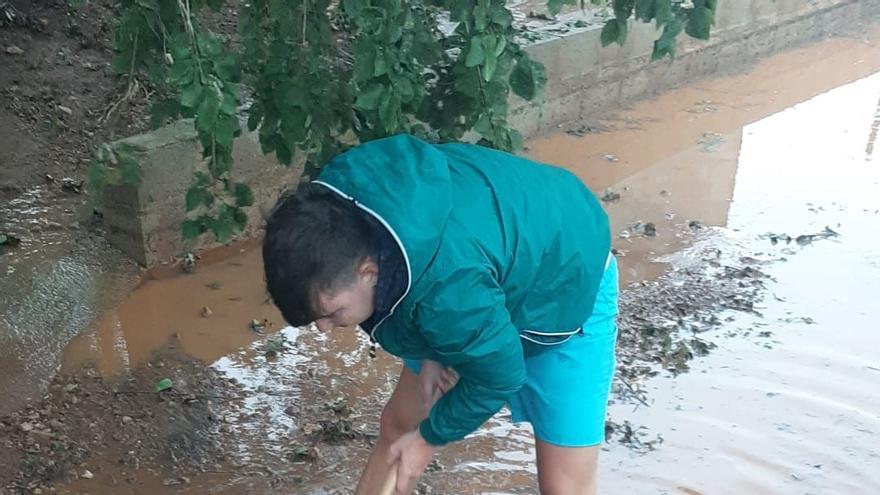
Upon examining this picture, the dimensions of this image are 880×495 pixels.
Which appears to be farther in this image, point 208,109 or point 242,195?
point 242,195

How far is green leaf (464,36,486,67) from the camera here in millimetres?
2633

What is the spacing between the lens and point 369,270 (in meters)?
1.78

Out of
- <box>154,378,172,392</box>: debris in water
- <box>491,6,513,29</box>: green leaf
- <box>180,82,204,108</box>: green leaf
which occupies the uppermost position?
<box>491,6,513,29</box>: green leaf

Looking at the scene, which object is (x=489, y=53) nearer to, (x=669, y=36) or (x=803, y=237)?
(x=669, y=36)

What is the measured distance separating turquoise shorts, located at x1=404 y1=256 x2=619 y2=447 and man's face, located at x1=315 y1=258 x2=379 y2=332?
0.56m

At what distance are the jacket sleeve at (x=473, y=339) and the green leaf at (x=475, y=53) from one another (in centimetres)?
91

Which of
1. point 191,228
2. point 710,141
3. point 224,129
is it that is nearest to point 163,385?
point 191,228

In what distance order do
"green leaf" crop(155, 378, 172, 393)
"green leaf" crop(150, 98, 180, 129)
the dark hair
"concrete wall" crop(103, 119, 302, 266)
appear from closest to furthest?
the dark hair < "green leaf" crop(150, 98, 180, 129) < "green leaf" crop(155, 378, 172, 393) < "concrete wall" crop(103, 119, 302, 266)

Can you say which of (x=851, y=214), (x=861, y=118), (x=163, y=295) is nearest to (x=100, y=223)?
(x=163, y=295)

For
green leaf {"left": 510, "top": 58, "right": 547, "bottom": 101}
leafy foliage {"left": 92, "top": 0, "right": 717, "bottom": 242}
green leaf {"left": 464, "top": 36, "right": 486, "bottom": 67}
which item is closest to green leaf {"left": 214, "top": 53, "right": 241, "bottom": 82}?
leafy foliage {"left": 92, "top": 0, "right": 717, "bottom": 242}

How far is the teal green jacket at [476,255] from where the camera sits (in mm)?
1807

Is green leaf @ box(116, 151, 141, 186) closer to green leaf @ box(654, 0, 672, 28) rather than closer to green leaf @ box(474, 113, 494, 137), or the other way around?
green leaf @ box(474, 113, 494, 137)

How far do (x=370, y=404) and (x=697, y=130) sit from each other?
12.8ft

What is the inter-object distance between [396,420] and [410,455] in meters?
0.35
